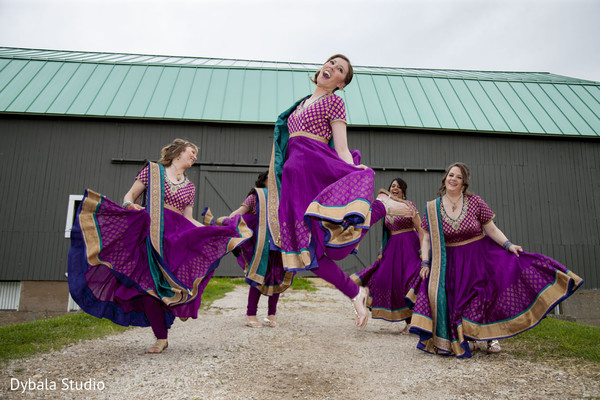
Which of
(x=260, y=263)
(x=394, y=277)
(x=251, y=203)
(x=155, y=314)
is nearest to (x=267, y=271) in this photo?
(x=260, y=263)

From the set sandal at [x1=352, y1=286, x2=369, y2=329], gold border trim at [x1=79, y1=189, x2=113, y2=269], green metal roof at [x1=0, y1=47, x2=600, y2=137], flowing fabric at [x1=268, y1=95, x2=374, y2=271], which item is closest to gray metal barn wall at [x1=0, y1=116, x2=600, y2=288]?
green metal roof at [x1=0, y1=47, x2=600, y2=137]

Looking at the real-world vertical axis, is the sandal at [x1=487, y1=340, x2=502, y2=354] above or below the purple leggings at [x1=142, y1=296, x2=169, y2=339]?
below

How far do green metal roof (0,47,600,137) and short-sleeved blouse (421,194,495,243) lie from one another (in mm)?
7475


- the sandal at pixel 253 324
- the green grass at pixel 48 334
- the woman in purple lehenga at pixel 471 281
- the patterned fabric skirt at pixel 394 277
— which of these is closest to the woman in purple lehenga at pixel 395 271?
the patterned fabric skirt at pixel 394 277

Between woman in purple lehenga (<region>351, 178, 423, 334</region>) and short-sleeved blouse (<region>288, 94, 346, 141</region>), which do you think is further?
woman in purple lehenga (<region>351, 178, 423, 334</region>)

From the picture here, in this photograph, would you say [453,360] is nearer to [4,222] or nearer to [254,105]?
[254,105]

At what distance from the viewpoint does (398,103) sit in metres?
12.1

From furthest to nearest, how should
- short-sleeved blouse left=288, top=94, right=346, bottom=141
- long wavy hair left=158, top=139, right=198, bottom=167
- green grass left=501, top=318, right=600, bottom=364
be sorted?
long wavy hair left=158, top=139, right=198, bottom=167 < green grass left=501, top=318, right=600, bottom=364 < short-sleeved blouse left=288, top=94, right=346, bottom=141

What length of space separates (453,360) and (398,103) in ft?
31.5

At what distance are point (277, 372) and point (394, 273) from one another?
253 centimetres

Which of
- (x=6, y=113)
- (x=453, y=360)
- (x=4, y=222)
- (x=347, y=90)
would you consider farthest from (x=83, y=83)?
(x=453, y=360)

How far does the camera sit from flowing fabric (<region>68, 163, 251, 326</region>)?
3.37 metres

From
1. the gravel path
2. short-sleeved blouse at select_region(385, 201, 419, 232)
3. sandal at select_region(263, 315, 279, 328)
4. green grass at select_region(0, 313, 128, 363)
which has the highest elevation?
short-sleeved blouse at select_region(385, 201, 419, 232)

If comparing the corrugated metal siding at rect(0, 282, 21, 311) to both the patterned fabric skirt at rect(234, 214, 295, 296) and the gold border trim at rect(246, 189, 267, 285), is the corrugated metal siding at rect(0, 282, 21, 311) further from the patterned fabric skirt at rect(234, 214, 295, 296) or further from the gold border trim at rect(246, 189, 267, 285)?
the gold border trim at rect(246, 189, 267, 285)
